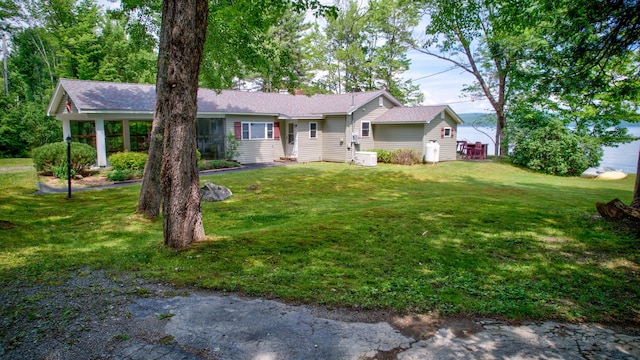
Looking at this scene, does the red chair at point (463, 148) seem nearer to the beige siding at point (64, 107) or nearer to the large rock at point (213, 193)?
the large rock at point (213, 193)

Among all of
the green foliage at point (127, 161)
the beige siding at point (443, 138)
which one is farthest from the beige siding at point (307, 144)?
the green foliage at point (127, 161)

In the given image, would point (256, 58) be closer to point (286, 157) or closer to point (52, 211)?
point (52, 211)

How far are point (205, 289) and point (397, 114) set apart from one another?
21.6m

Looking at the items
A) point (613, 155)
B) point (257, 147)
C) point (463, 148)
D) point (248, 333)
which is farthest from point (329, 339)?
point (613, 155)

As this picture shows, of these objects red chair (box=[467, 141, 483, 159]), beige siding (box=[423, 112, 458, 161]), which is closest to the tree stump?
beige siding (box=[423, 112, 458, 161])

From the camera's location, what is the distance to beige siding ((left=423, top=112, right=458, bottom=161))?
23359mm

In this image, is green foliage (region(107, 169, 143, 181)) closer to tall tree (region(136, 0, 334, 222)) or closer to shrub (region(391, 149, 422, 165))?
tall tree (region(136, 0, 334, 222))

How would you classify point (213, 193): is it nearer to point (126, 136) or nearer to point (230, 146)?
point (230, 146)

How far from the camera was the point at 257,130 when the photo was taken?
22.2 meters

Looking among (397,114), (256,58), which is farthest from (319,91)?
(256,58)

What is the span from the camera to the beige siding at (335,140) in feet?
76.4

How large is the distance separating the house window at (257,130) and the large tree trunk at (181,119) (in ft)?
53.1

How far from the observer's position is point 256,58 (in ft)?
44.9

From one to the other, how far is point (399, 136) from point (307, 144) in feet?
19.1
